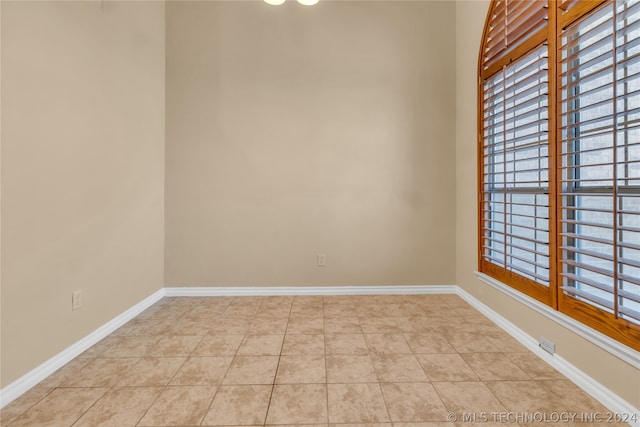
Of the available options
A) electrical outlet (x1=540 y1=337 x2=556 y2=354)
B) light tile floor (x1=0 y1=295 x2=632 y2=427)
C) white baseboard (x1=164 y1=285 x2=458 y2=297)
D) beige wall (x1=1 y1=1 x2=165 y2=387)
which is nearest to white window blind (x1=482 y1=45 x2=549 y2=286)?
electrical outlet (x1=540 y1=337 x2=556 y2=354)

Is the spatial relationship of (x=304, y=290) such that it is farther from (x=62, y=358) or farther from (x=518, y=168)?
(x=518, y=168)

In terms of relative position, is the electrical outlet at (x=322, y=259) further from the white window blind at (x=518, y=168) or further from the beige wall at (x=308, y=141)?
the white window blind at (x=518, y=168)

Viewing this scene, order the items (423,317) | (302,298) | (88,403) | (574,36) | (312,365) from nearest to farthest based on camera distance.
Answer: (88,403) < (574,36) < (312,365) < (423,317) < (302,298)

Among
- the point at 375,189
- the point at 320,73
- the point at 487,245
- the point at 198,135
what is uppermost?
the point at 320,73

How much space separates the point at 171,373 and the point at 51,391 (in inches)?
23.6

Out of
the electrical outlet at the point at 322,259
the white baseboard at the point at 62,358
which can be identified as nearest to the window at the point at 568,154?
the electrical outlet at the point at 322,259

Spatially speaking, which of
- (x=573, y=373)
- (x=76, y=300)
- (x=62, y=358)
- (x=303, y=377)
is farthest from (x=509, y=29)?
(x=62, y=358)

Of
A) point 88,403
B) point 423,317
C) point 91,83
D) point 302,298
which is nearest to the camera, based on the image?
point 88,403

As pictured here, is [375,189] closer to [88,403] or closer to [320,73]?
[320,73]

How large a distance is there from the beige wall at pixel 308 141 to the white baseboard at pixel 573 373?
1072mm

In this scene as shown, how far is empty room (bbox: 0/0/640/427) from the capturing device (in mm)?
1553

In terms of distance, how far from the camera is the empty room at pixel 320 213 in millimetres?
1553

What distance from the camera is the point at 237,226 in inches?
127

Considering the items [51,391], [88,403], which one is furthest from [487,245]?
[51,391]
